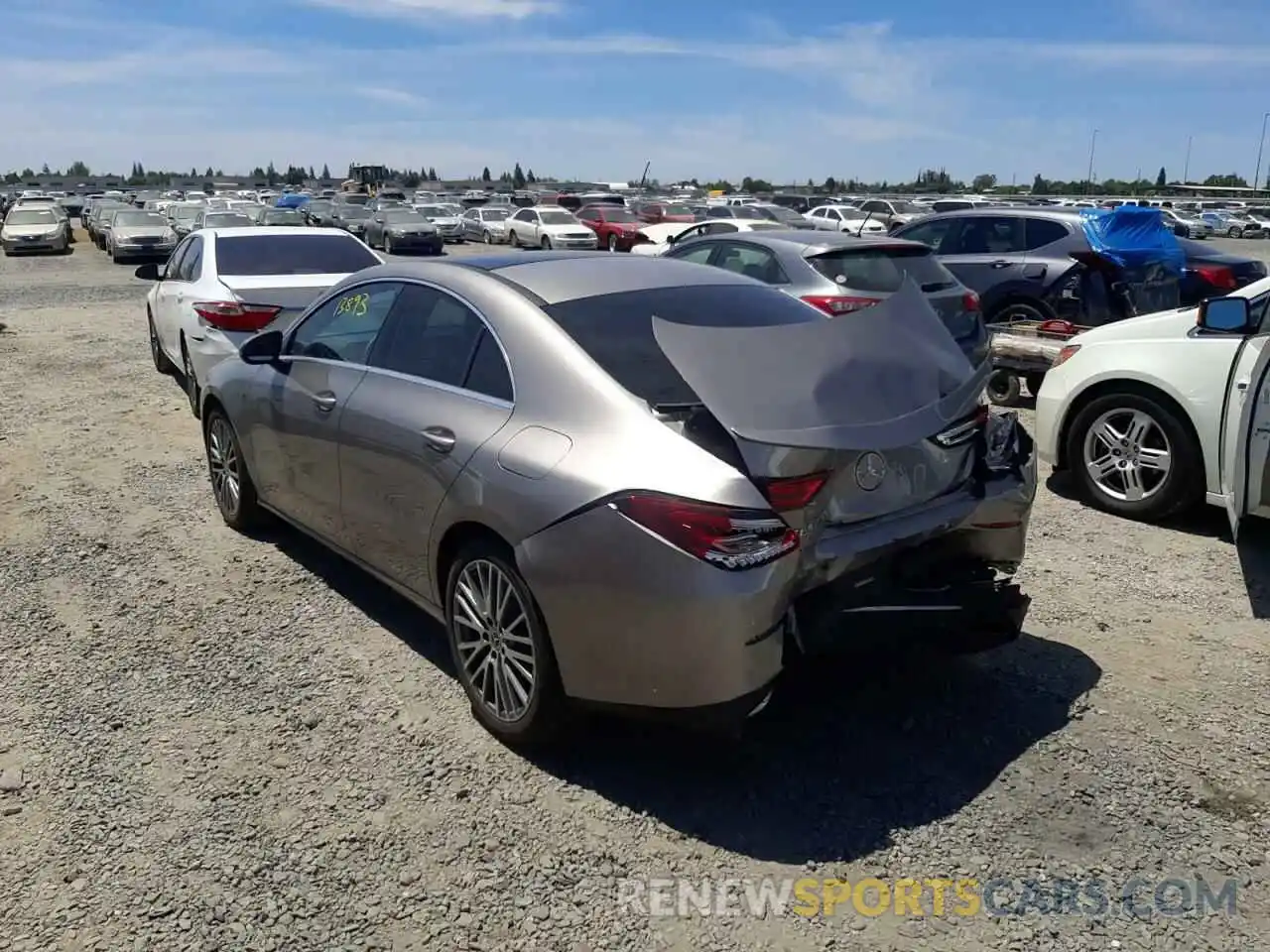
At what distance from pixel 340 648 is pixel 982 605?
2609 millimetres

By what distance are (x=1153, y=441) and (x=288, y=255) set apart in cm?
669

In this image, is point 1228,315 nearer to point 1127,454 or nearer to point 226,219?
point 1127,454

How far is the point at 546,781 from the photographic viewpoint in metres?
3.44

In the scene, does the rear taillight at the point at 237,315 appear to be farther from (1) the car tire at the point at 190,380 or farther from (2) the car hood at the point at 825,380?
(2) the car hood at the point at 825,380

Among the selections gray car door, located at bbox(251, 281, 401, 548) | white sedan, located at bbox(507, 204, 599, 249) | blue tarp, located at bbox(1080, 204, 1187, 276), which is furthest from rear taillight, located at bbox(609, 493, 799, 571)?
white sedan, located at bbox(507, 204, 599, 249)

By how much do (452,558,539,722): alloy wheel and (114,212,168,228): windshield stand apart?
29510 mm

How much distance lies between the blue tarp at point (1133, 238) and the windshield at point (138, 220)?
1043 inches

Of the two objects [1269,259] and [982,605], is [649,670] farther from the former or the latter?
[1269,259]

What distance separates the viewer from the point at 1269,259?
3066cm

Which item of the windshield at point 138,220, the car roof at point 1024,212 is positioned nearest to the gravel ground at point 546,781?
the car roof at point 1024,212

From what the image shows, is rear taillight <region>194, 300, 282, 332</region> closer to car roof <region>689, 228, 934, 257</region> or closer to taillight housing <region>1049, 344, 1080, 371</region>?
car roof <region>689, 228, 934, 257</region>

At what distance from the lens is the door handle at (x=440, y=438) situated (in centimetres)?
367

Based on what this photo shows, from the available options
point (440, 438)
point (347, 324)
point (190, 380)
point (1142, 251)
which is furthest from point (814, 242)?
point (440, 438)

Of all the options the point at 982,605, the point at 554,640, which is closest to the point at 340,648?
the point at 554,640
